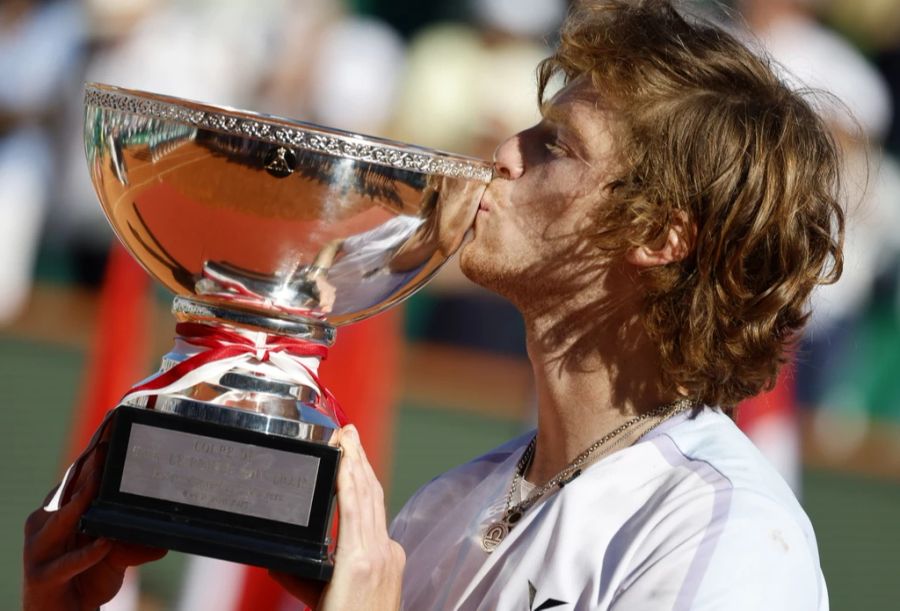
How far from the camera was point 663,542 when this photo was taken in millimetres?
1793

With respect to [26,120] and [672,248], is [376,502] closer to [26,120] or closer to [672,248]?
[672,248]

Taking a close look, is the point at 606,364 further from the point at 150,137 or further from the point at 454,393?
the point at 454,393

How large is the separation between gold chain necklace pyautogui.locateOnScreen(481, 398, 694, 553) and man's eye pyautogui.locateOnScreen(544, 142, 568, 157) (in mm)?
425

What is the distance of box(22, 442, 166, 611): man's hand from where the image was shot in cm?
189

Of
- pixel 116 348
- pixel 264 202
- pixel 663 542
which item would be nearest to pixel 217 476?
pixel 264 202

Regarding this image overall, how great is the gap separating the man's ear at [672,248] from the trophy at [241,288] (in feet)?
1.13

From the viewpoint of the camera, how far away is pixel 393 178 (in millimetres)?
1879

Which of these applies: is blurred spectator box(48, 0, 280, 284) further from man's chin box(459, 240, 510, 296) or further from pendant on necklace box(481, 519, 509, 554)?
pendant on necklace box(481, 519, 509, 554)

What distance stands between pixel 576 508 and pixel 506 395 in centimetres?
622

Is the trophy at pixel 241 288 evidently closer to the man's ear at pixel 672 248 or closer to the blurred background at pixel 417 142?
the man's ear at pixel 672 248

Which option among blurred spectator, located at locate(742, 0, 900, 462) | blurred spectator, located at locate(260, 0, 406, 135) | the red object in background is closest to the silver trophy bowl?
the red object in background

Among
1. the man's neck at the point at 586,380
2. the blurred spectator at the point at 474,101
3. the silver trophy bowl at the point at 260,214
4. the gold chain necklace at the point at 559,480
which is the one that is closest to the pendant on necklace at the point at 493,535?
the gold chain necklace at the point at 559,480

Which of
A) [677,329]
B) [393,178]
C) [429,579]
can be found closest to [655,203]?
[677,329]

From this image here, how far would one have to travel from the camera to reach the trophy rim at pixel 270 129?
1790 mm
